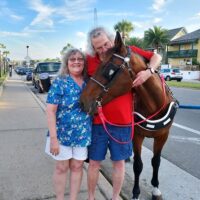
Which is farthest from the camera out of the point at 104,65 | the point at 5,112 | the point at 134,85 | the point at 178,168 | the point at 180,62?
the point at 180,62

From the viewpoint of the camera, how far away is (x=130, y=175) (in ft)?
14.1

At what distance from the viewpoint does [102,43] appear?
2.65 meters

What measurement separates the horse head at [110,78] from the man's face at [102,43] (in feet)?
0.58

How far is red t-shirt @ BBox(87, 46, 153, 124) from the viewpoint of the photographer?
8.98 feet

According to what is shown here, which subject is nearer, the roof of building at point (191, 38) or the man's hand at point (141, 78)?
the man's hand at point (141, 78)

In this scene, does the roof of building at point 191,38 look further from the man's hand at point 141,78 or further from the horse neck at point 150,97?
the man's hand at point 141,78

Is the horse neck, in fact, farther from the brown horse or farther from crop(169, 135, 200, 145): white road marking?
crop(169, 135, 200, 145): white road marking

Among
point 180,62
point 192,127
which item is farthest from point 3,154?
point 180,62

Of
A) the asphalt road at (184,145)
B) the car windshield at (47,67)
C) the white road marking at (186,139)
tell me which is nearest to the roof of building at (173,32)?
the car windshield at (47,67)

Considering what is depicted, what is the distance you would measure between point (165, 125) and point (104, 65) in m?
1.20

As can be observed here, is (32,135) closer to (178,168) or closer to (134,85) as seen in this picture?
(178,168)

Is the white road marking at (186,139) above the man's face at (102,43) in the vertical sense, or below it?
below

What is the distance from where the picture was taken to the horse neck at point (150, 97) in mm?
2908

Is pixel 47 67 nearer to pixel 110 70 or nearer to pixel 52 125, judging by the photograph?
pixel 52 125
